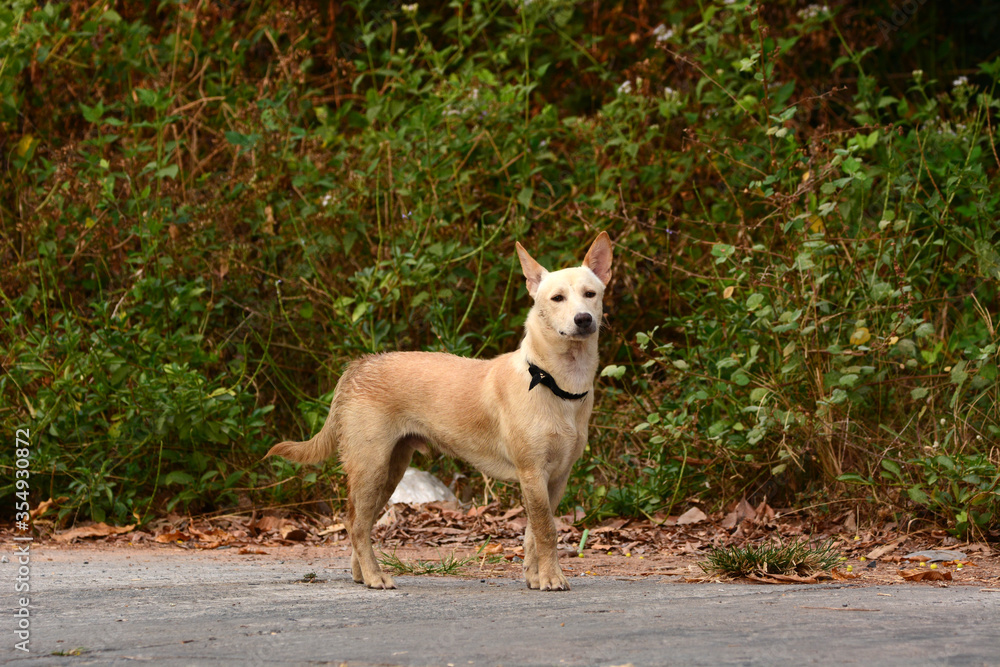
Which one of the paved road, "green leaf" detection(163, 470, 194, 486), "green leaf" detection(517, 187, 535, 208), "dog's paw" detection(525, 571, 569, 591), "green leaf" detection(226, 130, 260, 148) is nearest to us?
the paved road

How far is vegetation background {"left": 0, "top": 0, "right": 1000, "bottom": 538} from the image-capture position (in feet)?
20.3

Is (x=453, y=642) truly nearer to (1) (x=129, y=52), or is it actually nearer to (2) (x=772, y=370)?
(2) (x=772, y=370)

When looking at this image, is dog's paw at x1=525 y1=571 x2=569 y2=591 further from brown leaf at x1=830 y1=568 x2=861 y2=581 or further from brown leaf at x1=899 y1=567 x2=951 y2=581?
brown leaf at x1=899 y1=567 x2=951 y2=581

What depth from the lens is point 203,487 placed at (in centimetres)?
677

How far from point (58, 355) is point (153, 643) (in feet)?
13.9

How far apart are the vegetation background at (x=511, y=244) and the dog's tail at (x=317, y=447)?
4.51 ft

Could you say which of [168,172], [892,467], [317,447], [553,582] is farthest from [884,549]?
[168,172]

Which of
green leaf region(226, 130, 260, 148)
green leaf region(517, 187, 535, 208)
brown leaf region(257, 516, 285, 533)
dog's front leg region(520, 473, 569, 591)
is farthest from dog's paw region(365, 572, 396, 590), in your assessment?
green leaf region(226, 130, 260, 148)

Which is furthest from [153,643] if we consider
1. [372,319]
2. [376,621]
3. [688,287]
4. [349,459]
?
[688,287]

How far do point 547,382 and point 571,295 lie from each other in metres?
0.43

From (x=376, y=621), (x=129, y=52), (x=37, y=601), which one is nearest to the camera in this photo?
(x=376, y=621)

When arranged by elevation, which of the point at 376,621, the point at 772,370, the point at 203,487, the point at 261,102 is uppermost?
the point at 261,102

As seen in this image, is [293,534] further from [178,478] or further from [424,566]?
[424,566]

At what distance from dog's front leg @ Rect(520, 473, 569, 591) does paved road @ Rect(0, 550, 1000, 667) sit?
89 mm
